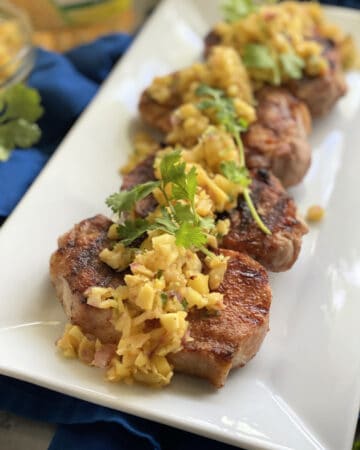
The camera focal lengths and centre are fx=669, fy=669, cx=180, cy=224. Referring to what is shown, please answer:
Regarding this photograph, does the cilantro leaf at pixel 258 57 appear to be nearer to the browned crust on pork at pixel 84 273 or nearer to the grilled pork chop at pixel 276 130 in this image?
the grilled pork chop at pixel 276 130

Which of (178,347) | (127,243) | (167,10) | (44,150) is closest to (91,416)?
(178,347)

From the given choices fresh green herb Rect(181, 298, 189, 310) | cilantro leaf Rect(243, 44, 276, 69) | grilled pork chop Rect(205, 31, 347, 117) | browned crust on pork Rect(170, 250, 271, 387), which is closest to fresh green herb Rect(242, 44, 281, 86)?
cilantro leaf Rect(243, 44, 276, 69)

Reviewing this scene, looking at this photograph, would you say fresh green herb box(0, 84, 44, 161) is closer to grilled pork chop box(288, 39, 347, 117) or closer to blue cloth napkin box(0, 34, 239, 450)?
blue cloth napkin box(0, 34, 239, 450)

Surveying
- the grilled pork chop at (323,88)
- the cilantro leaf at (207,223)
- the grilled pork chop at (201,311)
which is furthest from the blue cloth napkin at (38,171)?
the grilled pork chop at (323,88)

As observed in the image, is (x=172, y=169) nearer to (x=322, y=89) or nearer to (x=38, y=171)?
(x=38, y=171)

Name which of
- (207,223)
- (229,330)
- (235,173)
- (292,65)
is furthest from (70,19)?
(229,330)

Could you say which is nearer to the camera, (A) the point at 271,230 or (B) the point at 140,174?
(A) the point at 271,230
